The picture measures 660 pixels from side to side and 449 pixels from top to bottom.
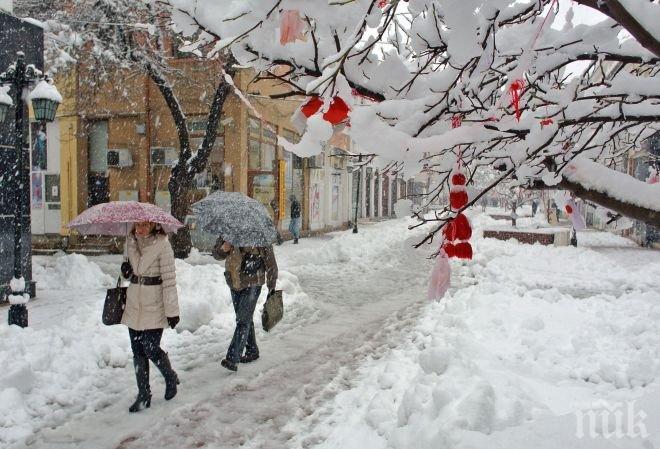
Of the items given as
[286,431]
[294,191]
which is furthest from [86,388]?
[294,191]

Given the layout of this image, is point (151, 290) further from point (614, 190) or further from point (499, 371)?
point (614, 190)

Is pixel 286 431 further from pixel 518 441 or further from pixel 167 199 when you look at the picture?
pixel 167 199

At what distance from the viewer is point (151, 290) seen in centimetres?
477

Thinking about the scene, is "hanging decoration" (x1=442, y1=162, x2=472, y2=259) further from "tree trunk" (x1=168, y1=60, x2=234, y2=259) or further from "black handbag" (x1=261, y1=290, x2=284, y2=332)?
"tree trunk" (x1=168, y1=60, x2=234, y2=259)

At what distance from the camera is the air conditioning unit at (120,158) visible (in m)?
18.1

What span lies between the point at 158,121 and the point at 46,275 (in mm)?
8505

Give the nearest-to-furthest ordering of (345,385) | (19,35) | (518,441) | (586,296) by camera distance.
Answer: (518,441)
(345,385)
(19,35)
(586,296)

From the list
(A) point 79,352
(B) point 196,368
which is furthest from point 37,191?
(B) point 196,368

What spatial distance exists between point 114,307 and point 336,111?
3889 millimetres

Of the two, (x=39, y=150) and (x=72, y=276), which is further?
(x=39, y=150)

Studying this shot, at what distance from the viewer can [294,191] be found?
2297 centimetres

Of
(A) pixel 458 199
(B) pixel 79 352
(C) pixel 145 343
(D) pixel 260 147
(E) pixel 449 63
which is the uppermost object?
(D) pixel 260 147

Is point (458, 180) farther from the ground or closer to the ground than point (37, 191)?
closer to the ground

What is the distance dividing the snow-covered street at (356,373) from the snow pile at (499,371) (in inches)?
0.8
